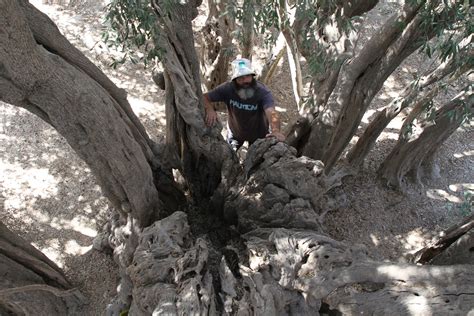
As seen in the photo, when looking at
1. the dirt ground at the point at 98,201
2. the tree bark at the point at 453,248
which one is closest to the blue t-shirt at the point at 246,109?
the dirt ground at the point at 98,201

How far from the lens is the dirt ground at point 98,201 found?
4527 mm

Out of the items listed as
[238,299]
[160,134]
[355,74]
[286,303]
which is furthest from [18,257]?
[355,74]

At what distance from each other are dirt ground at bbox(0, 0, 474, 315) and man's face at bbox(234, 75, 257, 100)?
6.22ft

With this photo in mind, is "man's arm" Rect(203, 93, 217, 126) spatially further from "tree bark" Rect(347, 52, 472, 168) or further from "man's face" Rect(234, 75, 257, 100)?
"tree bark" Rect(347, 52, 472, 168)

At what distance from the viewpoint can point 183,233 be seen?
11.7 ft

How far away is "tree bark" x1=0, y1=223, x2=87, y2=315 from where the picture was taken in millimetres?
3455

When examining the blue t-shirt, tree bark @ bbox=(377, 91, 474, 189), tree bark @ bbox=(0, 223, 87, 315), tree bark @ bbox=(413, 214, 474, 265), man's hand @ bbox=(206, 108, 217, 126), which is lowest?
tree bark @ bbox=(413, 214, 474, 265)

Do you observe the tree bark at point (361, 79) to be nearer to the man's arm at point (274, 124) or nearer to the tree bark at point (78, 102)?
the man's arm at point (274, 124)

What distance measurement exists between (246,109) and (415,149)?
2.17 meters

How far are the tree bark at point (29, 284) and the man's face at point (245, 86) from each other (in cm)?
230

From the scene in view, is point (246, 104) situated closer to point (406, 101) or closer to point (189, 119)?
point (189, 119)

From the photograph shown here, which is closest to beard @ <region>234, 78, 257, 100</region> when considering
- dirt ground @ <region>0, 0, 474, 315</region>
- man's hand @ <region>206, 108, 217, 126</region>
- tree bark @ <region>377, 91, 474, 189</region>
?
man's hand @ <region>206, 108, 217, 126</region>

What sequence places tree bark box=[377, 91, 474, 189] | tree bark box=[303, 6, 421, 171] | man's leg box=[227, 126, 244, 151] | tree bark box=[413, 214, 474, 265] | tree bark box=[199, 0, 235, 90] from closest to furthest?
tree bark box=[413, 214, 474, 265] < tree bark box=[303, 6, 421, 171] < tree bark box=[377, 91, 474, 189] < man's leg box=[227, 126, 244, 151] < tree bark box=[199, 0, 235, 90]

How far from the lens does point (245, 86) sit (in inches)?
163
